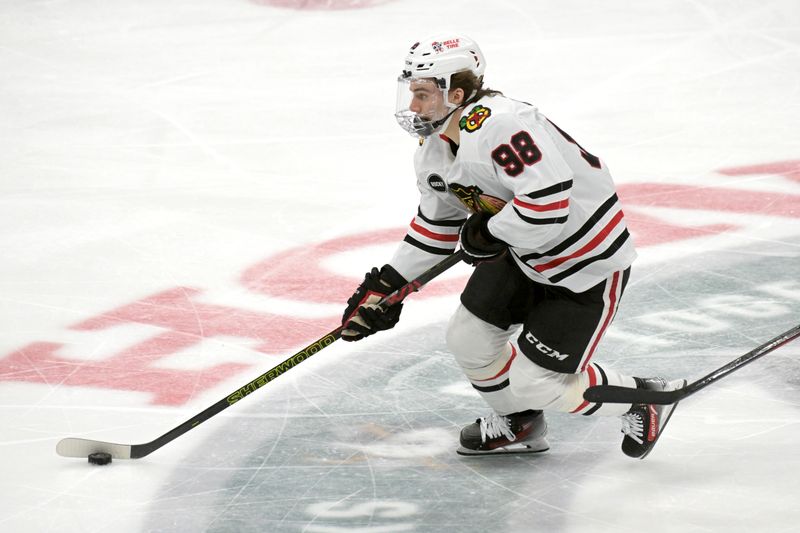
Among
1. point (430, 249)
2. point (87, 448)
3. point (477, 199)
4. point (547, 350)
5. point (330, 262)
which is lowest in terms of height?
point (330, 262)

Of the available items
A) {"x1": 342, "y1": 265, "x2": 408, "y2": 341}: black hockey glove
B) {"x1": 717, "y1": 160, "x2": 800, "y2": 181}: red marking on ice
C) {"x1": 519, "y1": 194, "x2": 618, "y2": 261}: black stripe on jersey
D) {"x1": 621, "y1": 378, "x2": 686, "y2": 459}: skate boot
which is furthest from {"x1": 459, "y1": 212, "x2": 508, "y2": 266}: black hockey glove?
{"x1": 717, "y1": 160, "x2": 800, "y2": 181}: red marking on ice

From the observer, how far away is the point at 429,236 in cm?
325

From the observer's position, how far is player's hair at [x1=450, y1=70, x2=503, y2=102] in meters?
2.94

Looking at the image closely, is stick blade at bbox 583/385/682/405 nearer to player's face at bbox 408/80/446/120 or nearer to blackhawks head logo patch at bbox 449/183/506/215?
blackhawks head logo patch at bbox 449/183/506/215

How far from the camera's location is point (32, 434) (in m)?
3.39

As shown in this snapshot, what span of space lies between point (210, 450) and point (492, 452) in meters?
0.75

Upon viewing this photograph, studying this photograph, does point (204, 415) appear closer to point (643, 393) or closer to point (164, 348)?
point (164, 348)

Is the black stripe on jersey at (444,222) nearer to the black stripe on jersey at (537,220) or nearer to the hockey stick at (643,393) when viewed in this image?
the black stripe on jersey at (537,220)

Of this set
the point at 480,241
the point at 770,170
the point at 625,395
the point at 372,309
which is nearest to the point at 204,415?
the point at 372,309

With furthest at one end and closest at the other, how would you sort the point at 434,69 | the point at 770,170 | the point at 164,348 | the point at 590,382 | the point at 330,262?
the point at 770,170 → the point at 330,262 → the point at 164,348 → the point at 590,382 → the point at 434,69

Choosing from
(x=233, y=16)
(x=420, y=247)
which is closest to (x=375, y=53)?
(x=233, y=16)

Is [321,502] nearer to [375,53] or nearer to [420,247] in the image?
[420,247]

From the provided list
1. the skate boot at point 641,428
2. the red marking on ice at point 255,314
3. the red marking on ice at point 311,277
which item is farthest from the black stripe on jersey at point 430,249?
the red marking on ice at point 311,277

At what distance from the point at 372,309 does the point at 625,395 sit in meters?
0.68
